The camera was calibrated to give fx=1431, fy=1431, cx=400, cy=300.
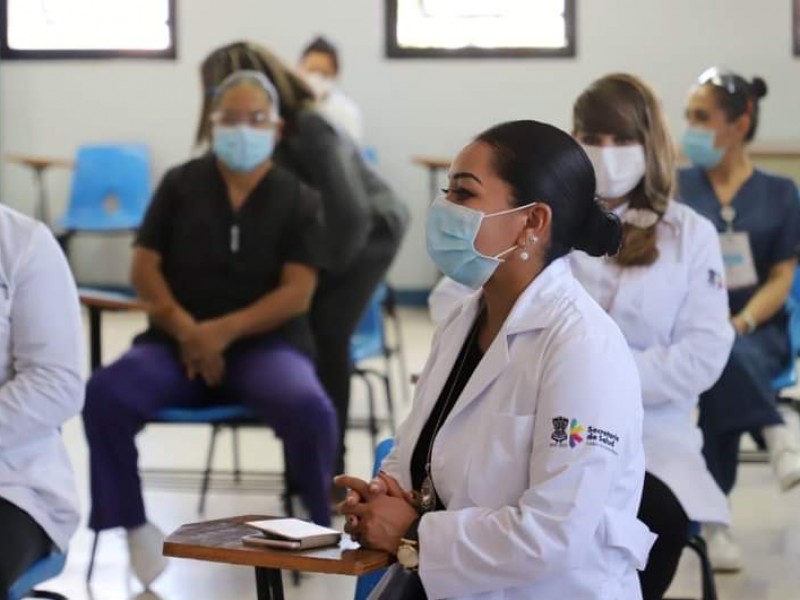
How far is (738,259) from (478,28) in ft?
15.3

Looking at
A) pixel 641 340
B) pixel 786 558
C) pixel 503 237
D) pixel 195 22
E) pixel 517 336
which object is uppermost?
pixel 195 22

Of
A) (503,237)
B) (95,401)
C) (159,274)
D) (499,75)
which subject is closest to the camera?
(503,237)

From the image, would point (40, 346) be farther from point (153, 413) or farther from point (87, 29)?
point (87, 29)

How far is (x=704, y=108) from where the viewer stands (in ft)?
13.3

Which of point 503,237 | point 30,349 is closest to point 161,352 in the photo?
point 30,349

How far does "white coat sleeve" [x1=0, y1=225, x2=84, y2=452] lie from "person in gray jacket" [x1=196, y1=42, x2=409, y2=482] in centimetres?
146

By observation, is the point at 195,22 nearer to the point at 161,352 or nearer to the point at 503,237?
the point at 161,352

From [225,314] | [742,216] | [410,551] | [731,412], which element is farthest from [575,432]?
[742,216]

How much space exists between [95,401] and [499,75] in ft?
17.1

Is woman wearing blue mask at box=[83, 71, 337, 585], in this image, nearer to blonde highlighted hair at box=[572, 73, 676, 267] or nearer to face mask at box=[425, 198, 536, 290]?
blonde highlighted hair at box=[572, 73, 676, 267]

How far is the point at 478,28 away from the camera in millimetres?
8367

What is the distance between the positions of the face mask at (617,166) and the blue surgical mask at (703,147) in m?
1.04

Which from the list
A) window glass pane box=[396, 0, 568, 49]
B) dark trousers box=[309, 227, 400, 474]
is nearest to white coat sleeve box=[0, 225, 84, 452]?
dark trousers box=[309, 227, 400, 474]

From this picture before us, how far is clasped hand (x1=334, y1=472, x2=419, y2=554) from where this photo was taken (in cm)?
187
